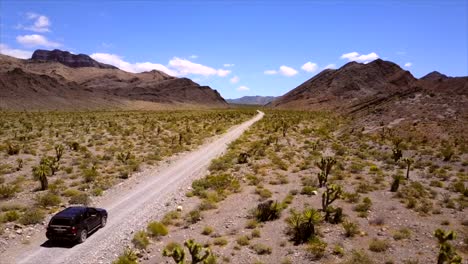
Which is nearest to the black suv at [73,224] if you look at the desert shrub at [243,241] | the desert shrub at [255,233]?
the desert shrub at [243,241]

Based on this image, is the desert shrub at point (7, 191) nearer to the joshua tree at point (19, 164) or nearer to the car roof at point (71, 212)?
the joshua tree at point (19, 164)

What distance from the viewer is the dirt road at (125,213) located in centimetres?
1350

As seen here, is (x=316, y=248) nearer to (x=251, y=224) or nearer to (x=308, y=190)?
(x=251, y=224)

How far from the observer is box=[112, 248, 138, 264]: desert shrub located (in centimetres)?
1255

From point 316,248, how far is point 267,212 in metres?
3.94

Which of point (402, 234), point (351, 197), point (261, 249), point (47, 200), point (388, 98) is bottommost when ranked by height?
point (47, 200)

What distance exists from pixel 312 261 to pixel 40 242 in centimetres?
999

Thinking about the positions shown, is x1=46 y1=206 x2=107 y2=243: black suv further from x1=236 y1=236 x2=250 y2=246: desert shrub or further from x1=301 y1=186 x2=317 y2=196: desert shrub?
x1=301 y1=186 x2=317 y2=196: desert shrub

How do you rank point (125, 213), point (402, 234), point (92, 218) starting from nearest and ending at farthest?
point (402, 234) < point (92, 218) < point (125, 213)

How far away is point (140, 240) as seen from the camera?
1448cm

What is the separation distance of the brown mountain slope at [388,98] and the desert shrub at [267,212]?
1091 inches

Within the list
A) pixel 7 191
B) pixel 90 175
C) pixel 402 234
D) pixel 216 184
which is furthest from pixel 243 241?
pixel 7 191

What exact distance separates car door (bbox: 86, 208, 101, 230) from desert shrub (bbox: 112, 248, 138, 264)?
8.39 ft

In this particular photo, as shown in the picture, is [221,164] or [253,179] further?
[221,164]
